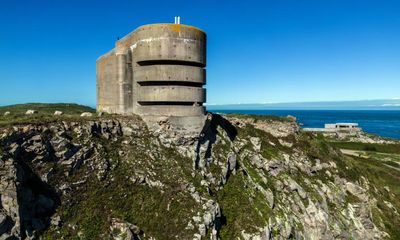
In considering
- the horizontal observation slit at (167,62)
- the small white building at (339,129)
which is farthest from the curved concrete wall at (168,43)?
the small white building at (339,129)

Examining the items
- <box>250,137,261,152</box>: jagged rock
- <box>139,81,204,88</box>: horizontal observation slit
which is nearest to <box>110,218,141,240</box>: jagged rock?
<box>139,81,204,88</box>: horizontal observation slit

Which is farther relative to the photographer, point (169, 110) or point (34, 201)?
point (169, 110)

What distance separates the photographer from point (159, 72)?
22312 millimetres

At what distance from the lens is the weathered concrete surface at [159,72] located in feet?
72.6

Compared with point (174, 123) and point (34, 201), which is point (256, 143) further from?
point (34, 201)

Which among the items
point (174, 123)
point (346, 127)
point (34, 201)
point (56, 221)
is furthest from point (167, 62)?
point (346, 127)

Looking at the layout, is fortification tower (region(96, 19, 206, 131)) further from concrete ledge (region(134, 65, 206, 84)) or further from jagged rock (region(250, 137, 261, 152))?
jagged rock (region(250, 137, 261, 152))

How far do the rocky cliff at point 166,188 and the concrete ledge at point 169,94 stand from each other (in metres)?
2.09

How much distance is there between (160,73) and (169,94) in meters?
1.70

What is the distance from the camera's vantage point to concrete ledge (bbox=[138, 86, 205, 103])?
883 inches

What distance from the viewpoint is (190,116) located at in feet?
74.9

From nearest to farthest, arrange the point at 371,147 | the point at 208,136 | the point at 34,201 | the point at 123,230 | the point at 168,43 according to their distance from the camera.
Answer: the point at 34,201, the point at 123,230, the point at 168,43, the point at 208,136, the point at 371,147

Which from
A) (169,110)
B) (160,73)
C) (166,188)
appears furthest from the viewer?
(169,110)

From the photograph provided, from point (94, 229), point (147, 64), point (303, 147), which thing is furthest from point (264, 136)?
point (94, 229)
